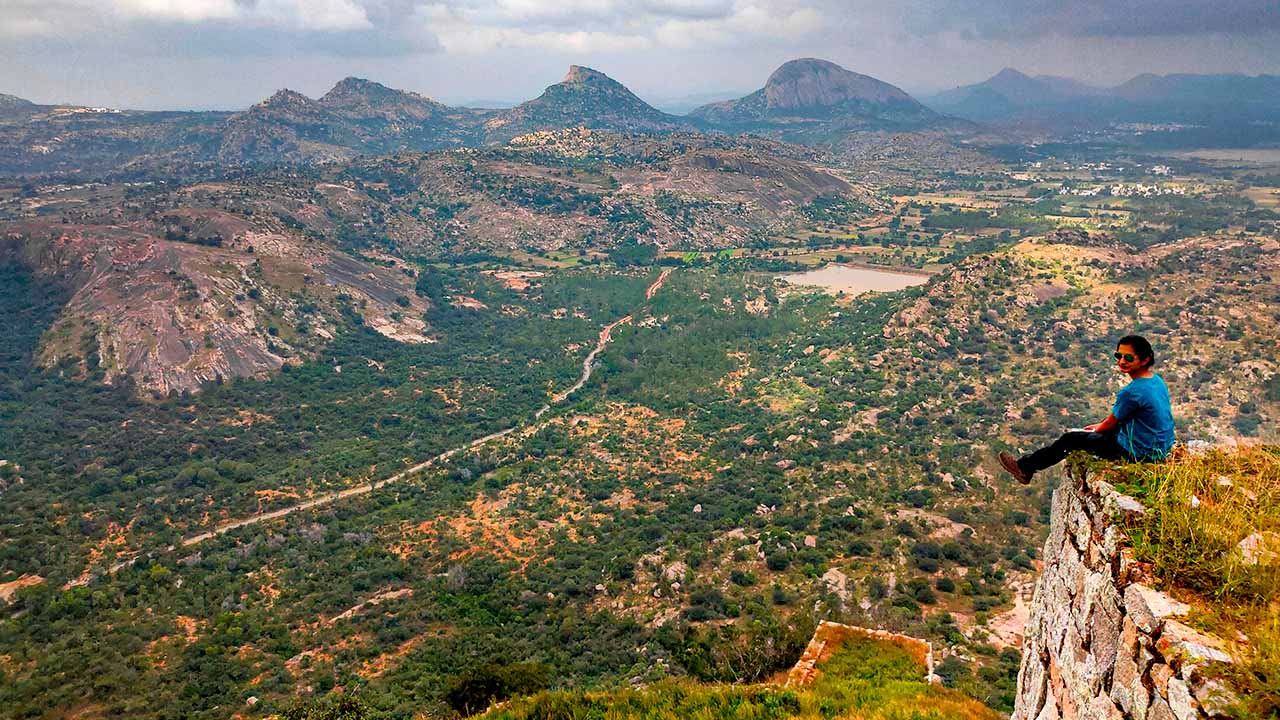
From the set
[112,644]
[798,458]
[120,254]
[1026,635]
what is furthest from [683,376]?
[120,254]

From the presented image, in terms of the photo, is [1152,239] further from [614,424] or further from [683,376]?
[614,424]

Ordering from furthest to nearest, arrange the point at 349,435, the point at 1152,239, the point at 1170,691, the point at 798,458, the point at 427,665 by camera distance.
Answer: the point at 1152,239 → the point at 349,435 → the point at 798,458 → the point at 427,665 → the point at 1170,691

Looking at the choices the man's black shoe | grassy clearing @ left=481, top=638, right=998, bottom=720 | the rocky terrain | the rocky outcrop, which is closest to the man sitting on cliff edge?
the man's black shoe

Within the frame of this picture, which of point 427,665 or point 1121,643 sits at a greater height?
point 1121,643

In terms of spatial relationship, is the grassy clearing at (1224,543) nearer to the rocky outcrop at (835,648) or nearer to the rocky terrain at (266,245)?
the rocky outcrop at (835,648)

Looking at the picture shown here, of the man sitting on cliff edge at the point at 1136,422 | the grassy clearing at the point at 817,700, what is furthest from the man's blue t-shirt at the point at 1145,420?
the grassy clearing at the point at 817,700

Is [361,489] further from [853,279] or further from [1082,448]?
[853,279]

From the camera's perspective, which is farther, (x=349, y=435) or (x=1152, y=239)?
(x=1152, y=239)
